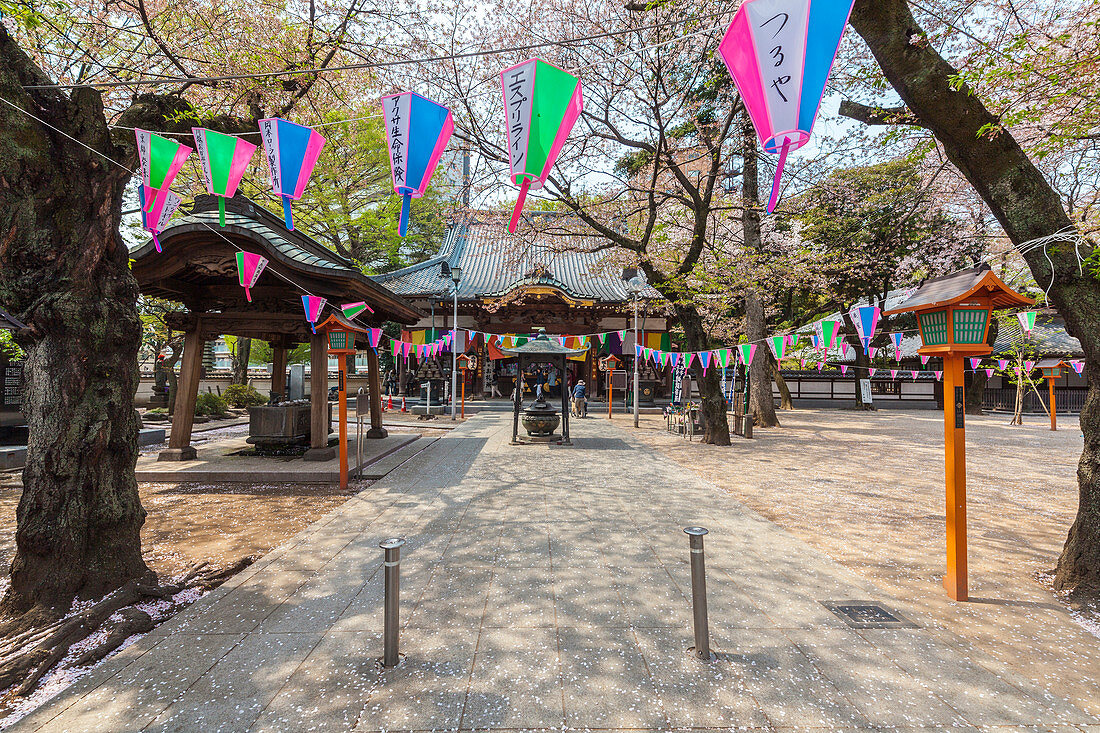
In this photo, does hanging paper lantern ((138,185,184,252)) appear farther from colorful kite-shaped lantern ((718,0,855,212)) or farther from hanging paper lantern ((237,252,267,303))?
A: colorful kite-shaped lantern ((718,0,855,212))

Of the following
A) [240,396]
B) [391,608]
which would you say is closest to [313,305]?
[391,608]

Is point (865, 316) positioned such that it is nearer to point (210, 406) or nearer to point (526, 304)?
point (526, 304)

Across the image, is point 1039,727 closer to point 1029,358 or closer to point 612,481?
point 612,481

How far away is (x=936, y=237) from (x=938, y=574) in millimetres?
20862

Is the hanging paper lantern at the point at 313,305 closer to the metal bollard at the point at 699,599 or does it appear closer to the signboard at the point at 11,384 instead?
the signboard at the point at 11,384

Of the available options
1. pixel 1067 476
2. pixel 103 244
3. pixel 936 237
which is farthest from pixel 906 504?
pixel 936 237

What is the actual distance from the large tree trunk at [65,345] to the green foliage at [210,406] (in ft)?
46.6

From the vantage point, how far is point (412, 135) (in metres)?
4.71

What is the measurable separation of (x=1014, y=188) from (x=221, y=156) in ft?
24.5

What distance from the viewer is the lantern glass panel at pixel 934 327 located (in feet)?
11.9

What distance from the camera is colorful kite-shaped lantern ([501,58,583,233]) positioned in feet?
13.7

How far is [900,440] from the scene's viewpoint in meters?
12.7

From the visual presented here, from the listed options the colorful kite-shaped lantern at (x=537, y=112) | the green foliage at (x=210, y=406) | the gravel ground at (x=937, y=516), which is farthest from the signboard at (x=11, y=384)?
the gravel ground at (x=937, y=516)

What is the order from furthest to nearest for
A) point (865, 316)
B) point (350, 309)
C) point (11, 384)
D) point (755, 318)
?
point (755, 318) → point (11, 384) → point (865, 316) → point (350, 309)
